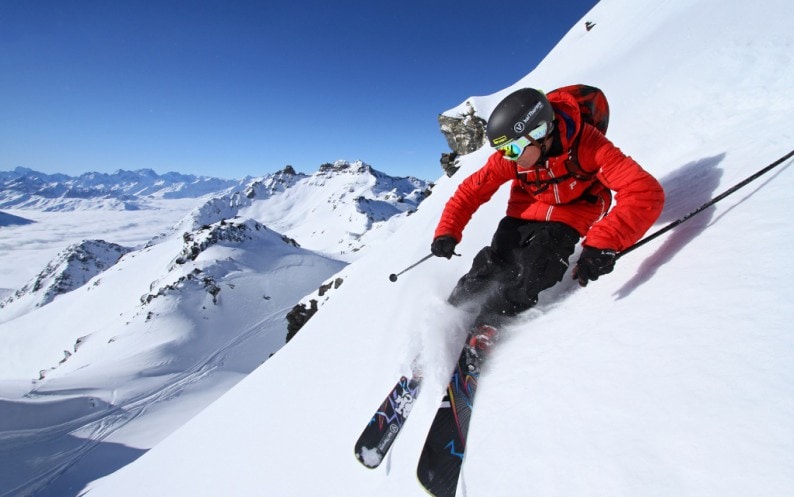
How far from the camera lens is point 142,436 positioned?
67.7 ft

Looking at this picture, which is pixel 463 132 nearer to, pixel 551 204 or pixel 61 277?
pixel 551 204

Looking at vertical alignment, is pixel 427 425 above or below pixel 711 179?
below

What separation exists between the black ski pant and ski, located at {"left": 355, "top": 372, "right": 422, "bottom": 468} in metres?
0.94

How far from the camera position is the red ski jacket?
273 cm

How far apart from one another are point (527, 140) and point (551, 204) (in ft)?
2.72

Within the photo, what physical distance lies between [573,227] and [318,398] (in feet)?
11.7

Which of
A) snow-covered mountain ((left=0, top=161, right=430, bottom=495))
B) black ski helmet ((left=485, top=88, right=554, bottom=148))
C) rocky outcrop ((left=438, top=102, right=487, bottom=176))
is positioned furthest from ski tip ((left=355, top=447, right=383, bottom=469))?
rocky outcrop ((left=438, top=102, right=487, bottom=176))

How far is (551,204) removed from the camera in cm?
369

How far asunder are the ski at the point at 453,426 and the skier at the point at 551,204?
214 mm

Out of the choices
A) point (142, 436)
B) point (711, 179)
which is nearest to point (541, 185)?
point (711, 179)

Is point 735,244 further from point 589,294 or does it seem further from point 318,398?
point 318,398

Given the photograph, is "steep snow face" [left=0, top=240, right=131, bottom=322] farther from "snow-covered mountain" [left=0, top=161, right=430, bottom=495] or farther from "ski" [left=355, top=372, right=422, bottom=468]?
"ski" [left=355, top=372, right=422, bottom=468]

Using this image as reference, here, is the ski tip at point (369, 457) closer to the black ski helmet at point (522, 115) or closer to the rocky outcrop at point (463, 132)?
the black ski helmet at point (522, 115)

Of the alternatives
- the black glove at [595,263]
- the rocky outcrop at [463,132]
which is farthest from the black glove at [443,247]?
the rocky outcrop at [463,132]
